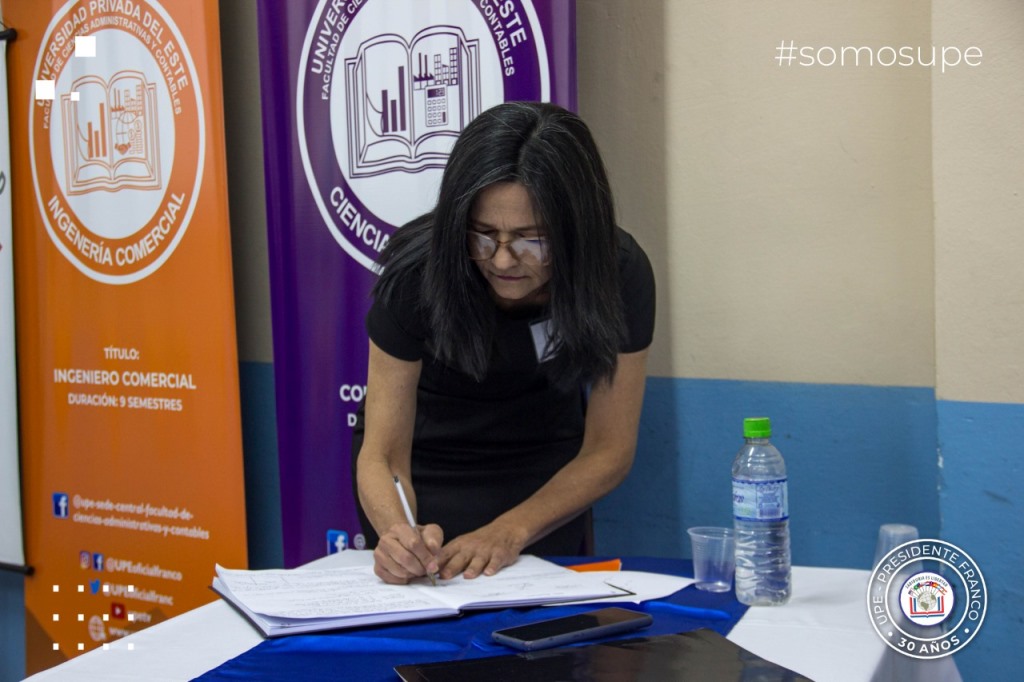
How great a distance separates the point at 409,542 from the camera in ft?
4.58

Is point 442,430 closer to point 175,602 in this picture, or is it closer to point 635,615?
point 635,615

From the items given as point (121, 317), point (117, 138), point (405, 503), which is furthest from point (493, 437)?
point (117, 138)

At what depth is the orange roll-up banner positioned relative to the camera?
2787mm

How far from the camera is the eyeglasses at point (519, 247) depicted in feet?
5.21

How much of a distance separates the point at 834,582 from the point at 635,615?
0.37 meters

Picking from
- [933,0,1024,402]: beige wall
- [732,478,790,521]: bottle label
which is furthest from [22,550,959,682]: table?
[933,0,1024,402]: beige wall

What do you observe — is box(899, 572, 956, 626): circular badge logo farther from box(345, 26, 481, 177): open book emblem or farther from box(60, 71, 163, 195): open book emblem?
box(60, 71, 163, 195): open book emblem

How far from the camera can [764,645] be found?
1.16 m

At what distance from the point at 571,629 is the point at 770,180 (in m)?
1.35

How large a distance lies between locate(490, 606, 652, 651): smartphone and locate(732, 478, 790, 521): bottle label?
0.69 feet

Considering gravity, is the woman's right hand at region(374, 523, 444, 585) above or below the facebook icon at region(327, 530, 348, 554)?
above

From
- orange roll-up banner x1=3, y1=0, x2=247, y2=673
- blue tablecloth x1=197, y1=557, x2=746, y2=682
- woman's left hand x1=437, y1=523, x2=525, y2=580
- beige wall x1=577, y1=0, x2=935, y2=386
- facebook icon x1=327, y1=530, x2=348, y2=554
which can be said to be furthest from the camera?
orange roll-up banner x1=3, y1=0, x2=247, y2=673

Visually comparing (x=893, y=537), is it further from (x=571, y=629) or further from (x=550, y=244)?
(x=550, y=244)

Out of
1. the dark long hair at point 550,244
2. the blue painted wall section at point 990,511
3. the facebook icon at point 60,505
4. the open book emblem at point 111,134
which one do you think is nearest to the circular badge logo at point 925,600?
the blue painted wall section at point 990,511
